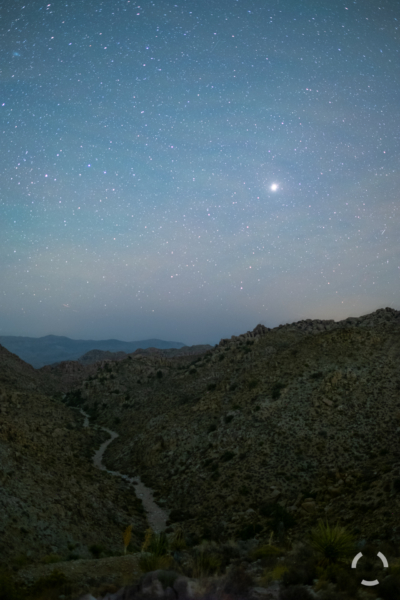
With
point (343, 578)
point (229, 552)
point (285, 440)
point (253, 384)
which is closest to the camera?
point (343, 578)

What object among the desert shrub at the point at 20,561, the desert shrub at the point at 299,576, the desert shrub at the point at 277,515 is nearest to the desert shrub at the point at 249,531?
the desert shrub at the point at 277,515

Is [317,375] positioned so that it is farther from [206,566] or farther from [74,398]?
[74,398]

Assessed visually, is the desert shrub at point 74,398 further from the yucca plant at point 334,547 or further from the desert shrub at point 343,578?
the desert shrub at point 343,578

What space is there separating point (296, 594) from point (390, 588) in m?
2.33

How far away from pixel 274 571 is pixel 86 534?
1294cm

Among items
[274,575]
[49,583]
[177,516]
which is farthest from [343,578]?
[177,516]

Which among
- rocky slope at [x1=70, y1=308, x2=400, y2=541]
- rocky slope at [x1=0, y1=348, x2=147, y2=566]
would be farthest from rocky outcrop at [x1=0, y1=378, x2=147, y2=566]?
rocky slope at [x1=70, y1=308, x2=400, y2=541]

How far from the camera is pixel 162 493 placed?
29.4m

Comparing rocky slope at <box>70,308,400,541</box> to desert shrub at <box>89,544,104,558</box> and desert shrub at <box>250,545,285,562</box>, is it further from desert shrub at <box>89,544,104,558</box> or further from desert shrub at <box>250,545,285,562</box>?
desert shrub at <box>89,544,104,558</box>

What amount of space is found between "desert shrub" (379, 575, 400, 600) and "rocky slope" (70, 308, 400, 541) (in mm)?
6224

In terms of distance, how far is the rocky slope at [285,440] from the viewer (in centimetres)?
2128

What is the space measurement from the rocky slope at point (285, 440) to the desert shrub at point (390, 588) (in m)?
6.22

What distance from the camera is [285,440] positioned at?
101 feet

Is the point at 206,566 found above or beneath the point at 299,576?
beneath
